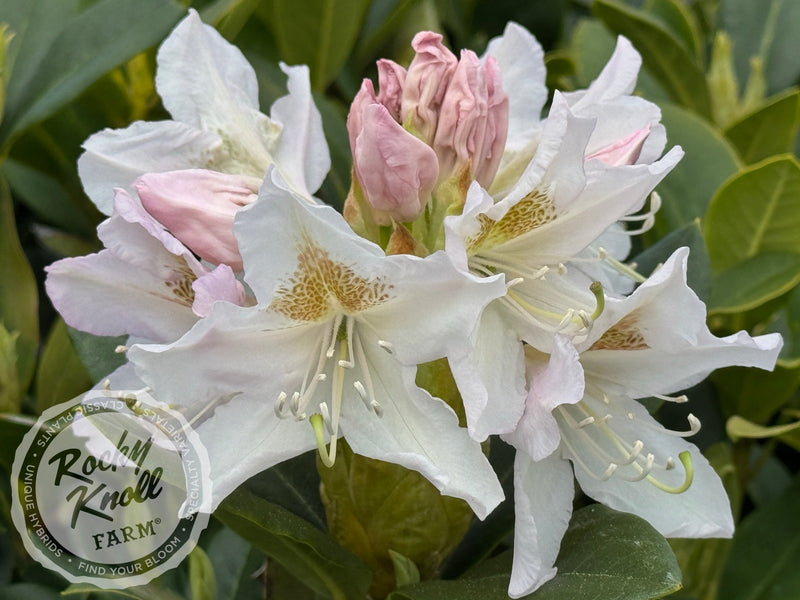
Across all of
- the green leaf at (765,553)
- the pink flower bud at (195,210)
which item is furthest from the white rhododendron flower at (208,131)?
the green leaf at (765,553)

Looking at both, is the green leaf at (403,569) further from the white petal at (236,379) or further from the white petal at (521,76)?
the white petal at (521,76)

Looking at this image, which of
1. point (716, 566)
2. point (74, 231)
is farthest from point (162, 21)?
point (716, 566)

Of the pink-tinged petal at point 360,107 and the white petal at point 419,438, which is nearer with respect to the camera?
the white petal at point 419,438

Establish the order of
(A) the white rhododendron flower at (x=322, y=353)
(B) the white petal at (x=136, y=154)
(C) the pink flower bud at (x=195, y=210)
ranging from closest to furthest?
(A) the white rhododendron flower at (x=322, y=353)
(C) the pink flower bud at (x=195, y=210)
(B) the white petal at (x=136, y=154)

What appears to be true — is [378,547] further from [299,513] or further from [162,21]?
[162,21]

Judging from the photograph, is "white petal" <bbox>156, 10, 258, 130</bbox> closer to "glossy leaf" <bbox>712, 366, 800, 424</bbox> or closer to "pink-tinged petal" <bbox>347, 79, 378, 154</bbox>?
"pink-tinged petal" <bbox>347, 79, 378, 154</bbox>

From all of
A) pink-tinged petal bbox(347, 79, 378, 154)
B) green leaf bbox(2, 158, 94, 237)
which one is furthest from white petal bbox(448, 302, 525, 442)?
green leaf bbox(2, 158, 94, 237)

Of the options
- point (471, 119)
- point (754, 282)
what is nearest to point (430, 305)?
point (471, 119)
